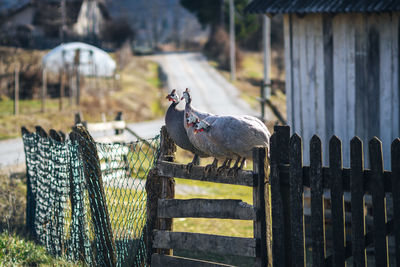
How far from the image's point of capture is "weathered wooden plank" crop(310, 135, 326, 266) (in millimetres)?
4730

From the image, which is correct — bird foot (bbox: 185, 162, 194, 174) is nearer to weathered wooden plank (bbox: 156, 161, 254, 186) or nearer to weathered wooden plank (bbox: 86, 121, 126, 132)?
weathered wooden plank (bbox: 156, 161, 254, 186)

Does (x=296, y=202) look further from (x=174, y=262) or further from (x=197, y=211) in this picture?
(x=174, y=262)

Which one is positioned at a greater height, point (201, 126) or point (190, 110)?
point (190, 110)

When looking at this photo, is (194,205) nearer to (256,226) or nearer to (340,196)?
(256,226)

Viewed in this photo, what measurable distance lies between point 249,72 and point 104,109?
2651 cm

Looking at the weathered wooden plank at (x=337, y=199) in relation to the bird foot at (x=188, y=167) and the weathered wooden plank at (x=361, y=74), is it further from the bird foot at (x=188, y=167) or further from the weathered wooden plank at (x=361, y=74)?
the weathered wooden plank at (x=361, y=74)

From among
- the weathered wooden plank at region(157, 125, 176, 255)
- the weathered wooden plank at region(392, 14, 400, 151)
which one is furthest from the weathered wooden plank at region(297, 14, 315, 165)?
the weathered wooden plank at region(157, 125, 176, 255)

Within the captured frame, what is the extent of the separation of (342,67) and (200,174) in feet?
15.6

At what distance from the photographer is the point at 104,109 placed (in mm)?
29000

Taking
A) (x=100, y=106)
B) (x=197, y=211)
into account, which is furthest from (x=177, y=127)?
(x=100, y=106)

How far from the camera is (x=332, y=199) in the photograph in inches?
185

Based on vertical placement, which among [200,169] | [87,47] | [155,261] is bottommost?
[155,261]

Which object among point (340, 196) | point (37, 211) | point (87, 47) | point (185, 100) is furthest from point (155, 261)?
point (87, 47)

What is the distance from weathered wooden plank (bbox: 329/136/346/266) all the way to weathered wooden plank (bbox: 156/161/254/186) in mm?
824
